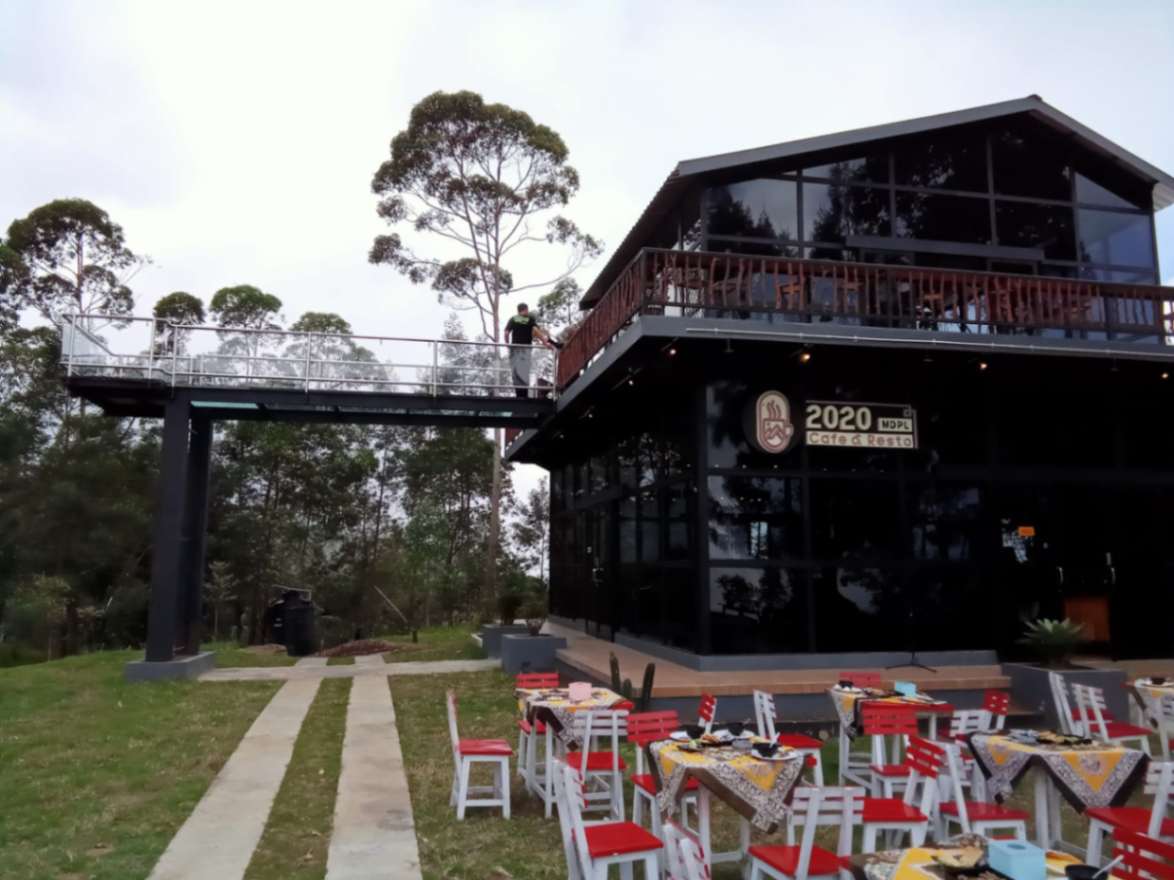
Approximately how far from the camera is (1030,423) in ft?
36.0

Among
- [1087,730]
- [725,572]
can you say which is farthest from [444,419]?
[1087,730]

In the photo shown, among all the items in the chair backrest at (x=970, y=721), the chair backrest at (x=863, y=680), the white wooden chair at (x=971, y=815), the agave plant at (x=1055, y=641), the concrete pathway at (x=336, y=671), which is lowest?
the concrete pathway at (x=336, y=671)

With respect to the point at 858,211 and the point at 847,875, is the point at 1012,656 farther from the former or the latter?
the point at 847,875

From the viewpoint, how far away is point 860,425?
10.4 meters

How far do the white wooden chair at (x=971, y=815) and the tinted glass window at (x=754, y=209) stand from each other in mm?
7465

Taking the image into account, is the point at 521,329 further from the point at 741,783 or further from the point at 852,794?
the point at 852,794

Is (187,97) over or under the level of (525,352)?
over

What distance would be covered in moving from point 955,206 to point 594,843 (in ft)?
34.0

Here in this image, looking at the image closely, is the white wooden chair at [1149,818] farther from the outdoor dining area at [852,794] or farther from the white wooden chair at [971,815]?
the white wooden chair at [971,815]

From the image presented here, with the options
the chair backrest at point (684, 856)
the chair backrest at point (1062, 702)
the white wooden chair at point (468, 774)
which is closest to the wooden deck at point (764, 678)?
the chair backrest at point (1062, 702)

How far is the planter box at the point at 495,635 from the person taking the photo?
49.4ft

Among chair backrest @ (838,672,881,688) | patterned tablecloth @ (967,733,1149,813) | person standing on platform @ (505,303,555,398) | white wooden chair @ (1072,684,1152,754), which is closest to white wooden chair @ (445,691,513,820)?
chair backrest @ (838,672,881,688)

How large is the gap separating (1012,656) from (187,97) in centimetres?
1499

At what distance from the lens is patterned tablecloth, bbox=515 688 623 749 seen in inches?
248
